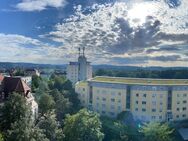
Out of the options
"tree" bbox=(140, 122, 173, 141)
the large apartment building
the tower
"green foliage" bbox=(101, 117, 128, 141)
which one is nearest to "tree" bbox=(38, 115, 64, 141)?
"green foliage" bbox=(101, 117, 128, 141)

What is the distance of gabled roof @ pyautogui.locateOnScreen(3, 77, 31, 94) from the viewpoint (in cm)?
3616

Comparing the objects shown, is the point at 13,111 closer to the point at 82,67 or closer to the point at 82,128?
the point at 82,128

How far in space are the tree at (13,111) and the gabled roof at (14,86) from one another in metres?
5.65

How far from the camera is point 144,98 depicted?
5219 centimetres

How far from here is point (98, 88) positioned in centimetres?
5562

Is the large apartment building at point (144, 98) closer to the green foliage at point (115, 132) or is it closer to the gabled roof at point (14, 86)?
the green foliage at point (115, 132)

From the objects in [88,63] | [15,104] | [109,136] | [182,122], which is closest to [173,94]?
[182,122]

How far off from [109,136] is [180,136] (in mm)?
9069

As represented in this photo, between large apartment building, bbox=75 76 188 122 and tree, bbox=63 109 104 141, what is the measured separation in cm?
1570

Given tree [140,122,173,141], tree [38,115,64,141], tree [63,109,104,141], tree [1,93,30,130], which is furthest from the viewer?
tree [140,122,173,141]

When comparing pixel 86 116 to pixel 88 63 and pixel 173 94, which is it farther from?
pixel 88 63

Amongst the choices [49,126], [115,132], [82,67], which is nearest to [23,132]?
[49,126]

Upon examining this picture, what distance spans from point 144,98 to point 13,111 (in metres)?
25.6

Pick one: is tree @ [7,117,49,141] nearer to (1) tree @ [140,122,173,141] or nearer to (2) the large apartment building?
(1) tree @ [140,122,173,141]
